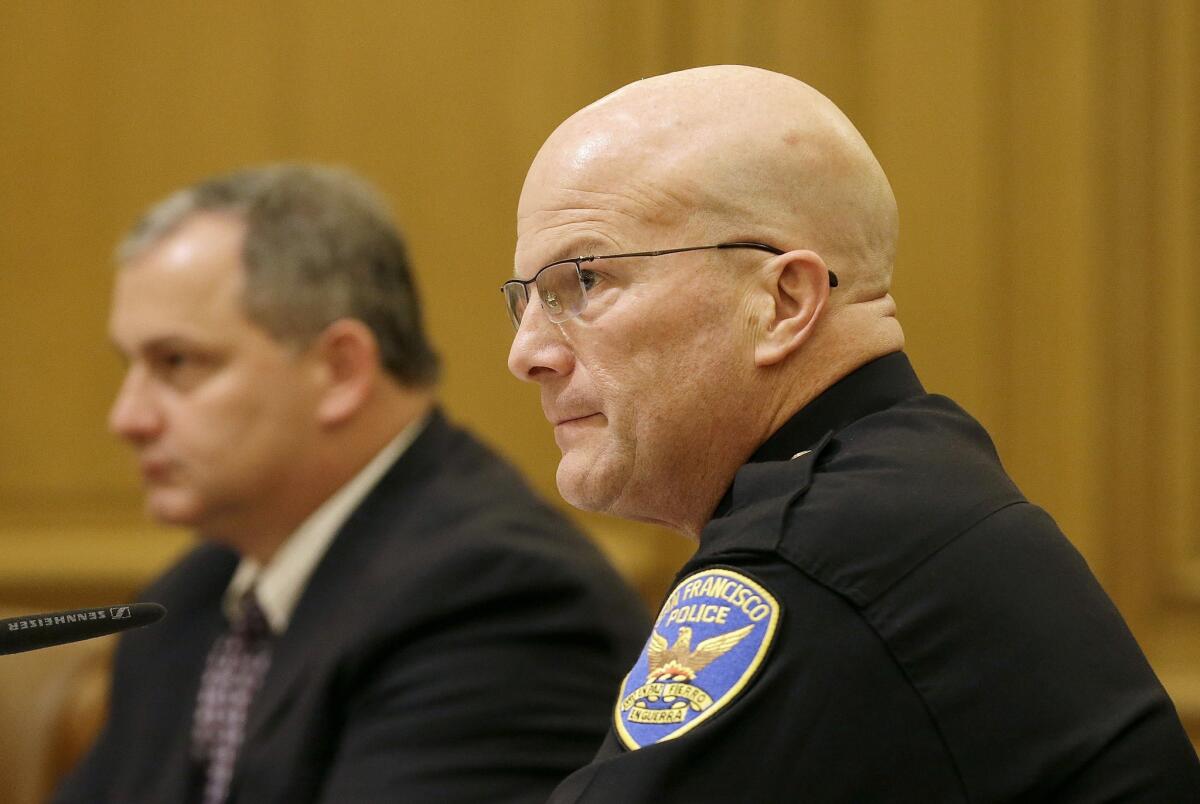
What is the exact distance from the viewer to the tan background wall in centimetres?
290

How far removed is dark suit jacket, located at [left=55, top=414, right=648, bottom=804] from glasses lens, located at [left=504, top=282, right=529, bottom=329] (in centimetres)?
64

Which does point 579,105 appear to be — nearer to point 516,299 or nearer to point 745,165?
point 516,299

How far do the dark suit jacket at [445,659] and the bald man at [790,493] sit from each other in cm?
65

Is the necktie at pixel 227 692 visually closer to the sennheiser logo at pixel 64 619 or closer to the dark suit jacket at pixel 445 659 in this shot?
the dark suit jacket at pixel 445 659

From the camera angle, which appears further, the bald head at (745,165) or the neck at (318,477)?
the neck at (318,477)

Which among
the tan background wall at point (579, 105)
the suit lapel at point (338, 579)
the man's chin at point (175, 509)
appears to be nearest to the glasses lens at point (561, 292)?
the suit lapel at point (338, 579)

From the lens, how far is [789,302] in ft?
4.26

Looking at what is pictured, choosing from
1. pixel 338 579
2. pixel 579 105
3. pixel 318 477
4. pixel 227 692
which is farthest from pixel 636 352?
pixel 579 105

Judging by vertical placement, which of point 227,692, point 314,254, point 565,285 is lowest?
point 227,692

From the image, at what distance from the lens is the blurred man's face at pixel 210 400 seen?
2.44m

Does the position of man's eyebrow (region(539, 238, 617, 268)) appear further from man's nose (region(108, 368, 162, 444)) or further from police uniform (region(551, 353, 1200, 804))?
man's nose (region(108, 368, 162, 444))

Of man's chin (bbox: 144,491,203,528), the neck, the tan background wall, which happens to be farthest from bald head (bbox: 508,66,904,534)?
the tan background wall

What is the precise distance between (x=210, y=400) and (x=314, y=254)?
0.30 m

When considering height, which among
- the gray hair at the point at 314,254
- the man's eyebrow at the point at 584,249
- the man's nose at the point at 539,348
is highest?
the man's eyebrow at the point at 584,249
